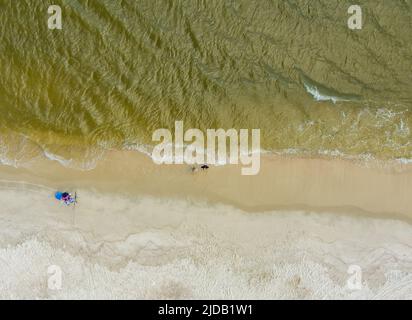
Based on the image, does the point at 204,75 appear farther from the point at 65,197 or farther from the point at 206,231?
the point at 65,197

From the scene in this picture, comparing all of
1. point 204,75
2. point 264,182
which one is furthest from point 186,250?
point 204,75

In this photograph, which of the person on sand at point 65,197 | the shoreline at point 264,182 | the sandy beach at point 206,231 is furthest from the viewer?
the shoreline at point 264,182

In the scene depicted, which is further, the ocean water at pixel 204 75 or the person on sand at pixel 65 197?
the ocean water at pixel 204 75

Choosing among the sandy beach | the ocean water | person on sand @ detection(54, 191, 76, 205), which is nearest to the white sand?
the sandy beach

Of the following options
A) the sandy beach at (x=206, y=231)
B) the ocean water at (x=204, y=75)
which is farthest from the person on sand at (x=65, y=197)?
the ocean water at (x=204, y=75)

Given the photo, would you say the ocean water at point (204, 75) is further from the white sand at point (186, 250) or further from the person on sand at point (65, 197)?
the white sand at point (186, 250)
